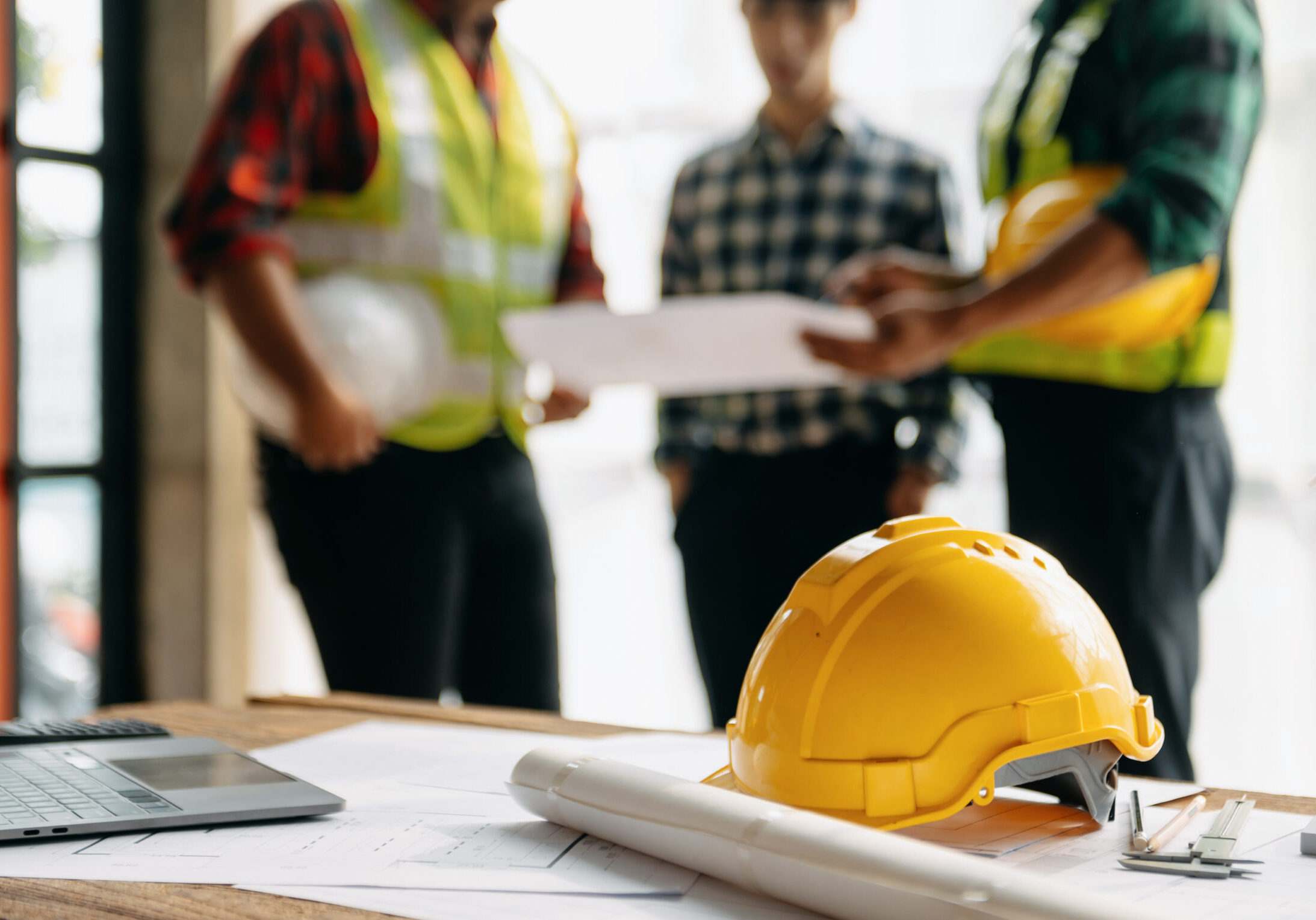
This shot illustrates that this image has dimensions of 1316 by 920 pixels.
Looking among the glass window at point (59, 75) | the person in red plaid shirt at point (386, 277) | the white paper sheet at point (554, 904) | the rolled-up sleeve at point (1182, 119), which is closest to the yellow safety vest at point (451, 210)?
the person in red plaid shirt at point (386, 277)

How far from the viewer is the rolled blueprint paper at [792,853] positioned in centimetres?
45

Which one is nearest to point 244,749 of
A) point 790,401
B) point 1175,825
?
point 1175,825

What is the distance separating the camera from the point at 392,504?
1.69 metres

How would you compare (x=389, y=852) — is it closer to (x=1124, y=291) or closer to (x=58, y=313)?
(x=1124, y=291)

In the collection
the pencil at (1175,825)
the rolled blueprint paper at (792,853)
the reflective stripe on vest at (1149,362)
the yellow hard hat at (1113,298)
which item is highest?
the yellow hard hat at (1113,298)

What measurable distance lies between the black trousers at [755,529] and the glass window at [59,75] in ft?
5.84

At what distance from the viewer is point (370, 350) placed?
1.66 meters

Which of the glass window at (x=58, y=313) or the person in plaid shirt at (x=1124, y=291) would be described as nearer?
the person in plaid shirt at (x=1124, y=291)

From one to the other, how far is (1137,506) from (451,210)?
3.22 ft

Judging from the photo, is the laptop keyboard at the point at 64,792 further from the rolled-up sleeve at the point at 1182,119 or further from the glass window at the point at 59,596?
the glass window at the point at 59,596

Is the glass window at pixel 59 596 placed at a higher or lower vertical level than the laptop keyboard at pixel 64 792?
lower

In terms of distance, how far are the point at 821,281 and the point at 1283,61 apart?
0.86 metres

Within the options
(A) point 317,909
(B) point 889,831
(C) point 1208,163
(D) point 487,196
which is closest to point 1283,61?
(C) point 1208,163

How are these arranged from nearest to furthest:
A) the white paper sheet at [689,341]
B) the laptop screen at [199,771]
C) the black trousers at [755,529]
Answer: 1. the laptop screen at [199,771]
2. the white paper sheet at [689,341]
3. the black trousers at [755,529]
